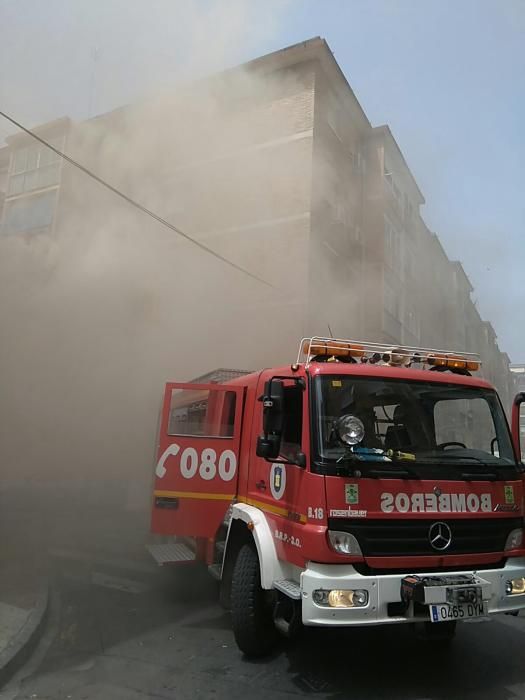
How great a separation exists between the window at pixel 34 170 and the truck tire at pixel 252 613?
11.6 m

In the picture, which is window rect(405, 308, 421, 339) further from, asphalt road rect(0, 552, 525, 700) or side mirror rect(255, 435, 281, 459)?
side mirror rect(255, 435, 281, 459)

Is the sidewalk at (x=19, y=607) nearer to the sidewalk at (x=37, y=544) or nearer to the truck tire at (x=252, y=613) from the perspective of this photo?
the sidewalk at (x=37, y=544)

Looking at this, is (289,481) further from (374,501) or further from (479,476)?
(479,476)

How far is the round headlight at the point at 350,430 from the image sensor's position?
99.7 inches

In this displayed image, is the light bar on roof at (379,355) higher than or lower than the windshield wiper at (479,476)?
higher

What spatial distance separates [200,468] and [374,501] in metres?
1.62

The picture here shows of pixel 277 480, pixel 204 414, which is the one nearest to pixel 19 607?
pixel 204 414

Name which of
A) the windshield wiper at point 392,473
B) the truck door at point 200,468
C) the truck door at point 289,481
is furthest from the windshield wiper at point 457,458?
the truck door at point 200,468

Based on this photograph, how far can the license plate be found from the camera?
2293mm

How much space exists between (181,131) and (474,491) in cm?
823

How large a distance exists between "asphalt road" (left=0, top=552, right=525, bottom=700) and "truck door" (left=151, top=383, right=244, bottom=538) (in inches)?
25.2

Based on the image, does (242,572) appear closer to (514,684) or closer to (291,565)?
(291,565)

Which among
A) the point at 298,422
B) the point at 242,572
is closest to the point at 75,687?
the point at 242,572

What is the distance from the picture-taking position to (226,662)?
2834 millimetres
